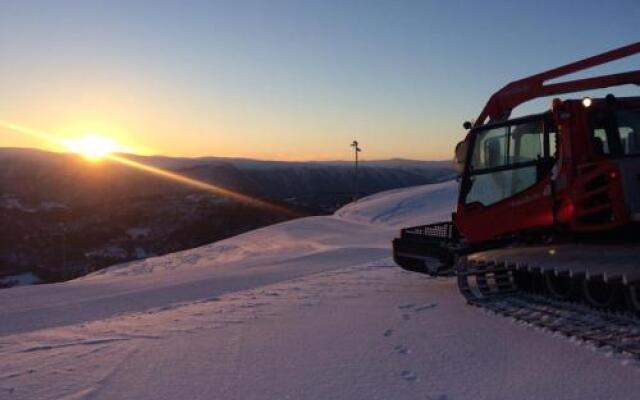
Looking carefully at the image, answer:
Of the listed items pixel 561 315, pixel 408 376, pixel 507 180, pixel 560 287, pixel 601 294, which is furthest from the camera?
pixel 507 180

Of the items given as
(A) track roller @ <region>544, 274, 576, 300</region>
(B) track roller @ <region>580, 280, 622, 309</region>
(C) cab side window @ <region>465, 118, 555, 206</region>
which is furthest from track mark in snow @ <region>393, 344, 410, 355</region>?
(C) cab side window @ <region>465, 118, 555, 206</region>

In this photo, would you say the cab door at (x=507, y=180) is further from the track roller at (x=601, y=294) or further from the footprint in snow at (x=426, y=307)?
the footprint in snow at (x=426, y=307)

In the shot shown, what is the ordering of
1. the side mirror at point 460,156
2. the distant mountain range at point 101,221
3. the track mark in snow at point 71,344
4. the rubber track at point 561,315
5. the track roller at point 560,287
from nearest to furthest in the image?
the rubber track at point 561,315, the track mark in snow at point 71,344, the track roller at point 560,287, the side mirror at point 460,156, the distant mountain range at point 101,221

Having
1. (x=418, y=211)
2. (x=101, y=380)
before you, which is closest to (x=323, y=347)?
(x=101, y=380)

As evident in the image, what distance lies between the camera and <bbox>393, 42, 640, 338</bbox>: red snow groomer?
6211 mm

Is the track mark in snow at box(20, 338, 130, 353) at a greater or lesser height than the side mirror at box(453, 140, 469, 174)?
lesser

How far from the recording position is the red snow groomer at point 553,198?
6211 millimetres

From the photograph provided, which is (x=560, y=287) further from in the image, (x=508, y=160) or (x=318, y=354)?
(x=318, y=354)

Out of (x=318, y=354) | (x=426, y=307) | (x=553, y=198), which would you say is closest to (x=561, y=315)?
(x=553, y=198)

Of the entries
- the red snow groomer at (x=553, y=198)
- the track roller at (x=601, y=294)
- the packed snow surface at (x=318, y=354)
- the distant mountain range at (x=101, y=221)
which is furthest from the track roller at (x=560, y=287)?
the distant mountain range at (x=101, y=221)

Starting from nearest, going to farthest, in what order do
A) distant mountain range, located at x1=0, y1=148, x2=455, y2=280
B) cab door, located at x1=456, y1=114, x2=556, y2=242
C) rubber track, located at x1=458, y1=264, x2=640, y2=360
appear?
rubber track, located at x1=458, y1=264, x2=640, y2=360 < cab door, located at x1=456, y1=114, x2=556, y2=242 < distant mountain range, located at x1=0, y1=148, x2=455, y2=280

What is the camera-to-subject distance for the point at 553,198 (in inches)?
274

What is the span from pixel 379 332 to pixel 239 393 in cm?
196

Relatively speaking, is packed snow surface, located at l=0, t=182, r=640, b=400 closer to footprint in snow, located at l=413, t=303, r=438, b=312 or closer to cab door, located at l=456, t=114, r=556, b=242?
footprint in snow, located at l=413, t=303, r=438, b=312
